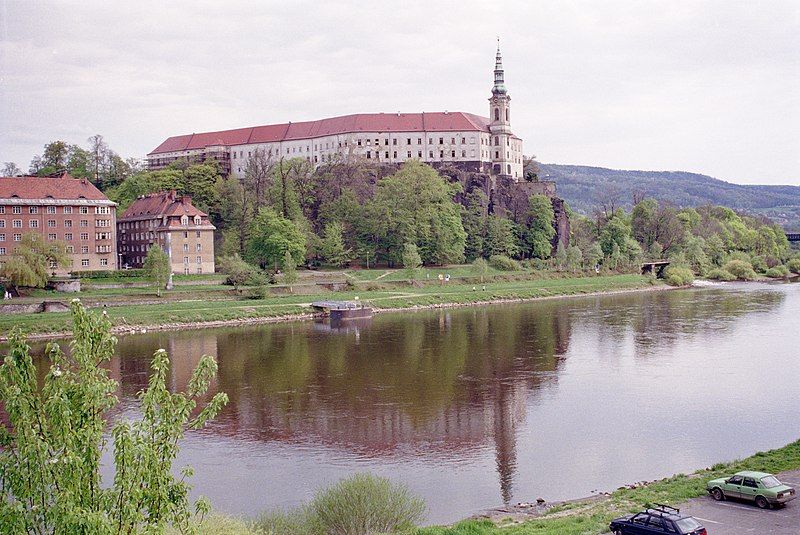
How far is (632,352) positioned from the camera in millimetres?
41375

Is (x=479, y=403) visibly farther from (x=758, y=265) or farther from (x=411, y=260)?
(x=758, y=265)

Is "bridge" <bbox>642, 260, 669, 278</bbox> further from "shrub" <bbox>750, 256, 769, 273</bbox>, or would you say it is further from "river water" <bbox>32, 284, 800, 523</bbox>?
"river water" <bbox>32, 284, 800, 523</bbox>

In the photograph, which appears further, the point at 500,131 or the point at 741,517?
the point at 500,131

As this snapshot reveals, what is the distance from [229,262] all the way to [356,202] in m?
22.7

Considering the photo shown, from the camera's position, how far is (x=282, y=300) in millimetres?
62656

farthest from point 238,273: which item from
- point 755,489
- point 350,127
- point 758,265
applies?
point 758,265

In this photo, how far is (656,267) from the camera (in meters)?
95.4

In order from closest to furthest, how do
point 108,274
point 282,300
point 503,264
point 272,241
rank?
1. point 282,300
2. point 108,274
3. point 272,241
4. point 503,264

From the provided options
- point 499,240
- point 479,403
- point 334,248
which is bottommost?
point 479,403

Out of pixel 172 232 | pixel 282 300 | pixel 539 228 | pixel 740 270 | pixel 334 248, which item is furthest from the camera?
pixel 740 270

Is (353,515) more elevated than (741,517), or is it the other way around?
(741,517)

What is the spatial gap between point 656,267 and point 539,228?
14.2 m

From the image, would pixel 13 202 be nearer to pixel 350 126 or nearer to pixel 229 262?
pixel 229 262

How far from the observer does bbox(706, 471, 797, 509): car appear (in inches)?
643
